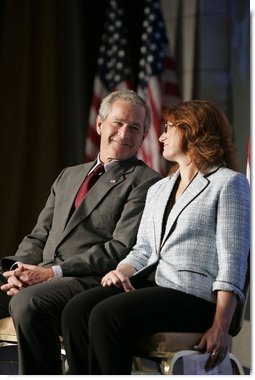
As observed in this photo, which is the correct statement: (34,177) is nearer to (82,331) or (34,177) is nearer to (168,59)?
(168,59)

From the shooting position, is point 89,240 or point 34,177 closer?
point 89,240

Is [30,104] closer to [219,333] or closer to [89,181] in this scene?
[89,181]

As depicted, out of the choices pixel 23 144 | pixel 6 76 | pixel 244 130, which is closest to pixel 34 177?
pixel 23 144

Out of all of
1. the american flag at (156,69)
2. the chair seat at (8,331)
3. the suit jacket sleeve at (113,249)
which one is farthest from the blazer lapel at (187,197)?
the american flag at (156,69)

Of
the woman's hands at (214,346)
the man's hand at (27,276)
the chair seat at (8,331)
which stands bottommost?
the chair seat at (8,331)

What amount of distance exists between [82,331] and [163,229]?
20.3 inches

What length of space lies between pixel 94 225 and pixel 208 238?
0.73m

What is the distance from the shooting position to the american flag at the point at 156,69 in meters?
6.14

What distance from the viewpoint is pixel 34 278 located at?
11.0ft

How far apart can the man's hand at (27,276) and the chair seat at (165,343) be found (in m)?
0.65

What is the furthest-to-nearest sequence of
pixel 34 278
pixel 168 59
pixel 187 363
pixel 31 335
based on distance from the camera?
pixel 168 59 → pixel 34 278 → pixel 31 335 → pixel 187 363

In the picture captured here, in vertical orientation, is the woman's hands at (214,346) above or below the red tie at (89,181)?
below

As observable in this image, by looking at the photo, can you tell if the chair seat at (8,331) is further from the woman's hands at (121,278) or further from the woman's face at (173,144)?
the woman's face at (173,144)

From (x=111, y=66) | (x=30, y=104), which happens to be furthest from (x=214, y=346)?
(x=30, y=104)
